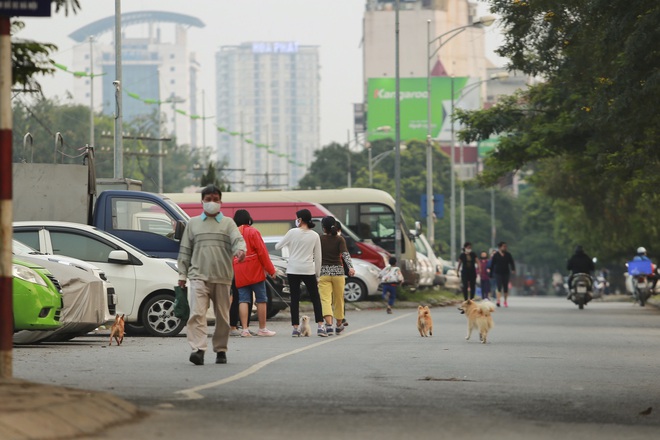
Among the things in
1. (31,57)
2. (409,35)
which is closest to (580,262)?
(31,57)

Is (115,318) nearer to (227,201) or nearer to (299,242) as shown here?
(299,242)

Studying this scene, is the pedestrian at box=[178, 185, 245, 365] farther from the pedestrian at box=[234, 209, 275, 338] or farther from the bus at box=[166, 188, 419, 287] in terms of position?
the bus at box=[166, 188, 419, 287]

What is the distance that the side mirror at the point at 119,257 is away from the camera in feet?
74.8

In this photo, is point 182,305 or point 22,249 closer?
point 182,305

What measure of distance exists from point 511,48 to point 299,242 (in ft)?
46.2

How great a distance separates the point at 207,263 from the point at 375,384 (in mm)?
3062

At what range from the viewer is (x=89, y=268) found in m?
21.6

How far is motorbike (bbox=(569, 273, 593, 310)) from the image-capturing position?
42.9 m

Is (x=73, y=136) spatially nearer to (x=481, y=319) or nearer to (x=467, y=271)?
(x=467, y=271)

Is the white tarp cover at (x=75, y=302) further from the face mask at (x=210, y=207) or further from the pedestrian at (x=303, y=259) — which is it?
the face mask at (x=210, y=207)

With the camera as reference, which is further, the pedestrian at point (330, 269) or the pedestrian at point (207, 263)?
the pedestrian at point (330, 269)

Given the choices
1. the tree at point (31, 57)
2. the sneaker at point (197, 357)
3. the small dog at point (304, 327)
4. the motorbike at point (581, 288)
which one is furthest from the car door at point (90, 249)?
the motorbike at point (581, 288)

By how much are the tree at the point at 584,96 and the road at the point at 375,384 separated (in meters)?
4.56

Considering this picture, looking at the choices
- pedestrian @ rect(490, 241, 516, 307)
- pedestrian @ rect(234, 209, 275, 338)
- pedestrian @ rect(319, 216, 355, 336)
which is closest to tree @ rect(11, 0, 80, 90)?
pedestrian @ rect(234, 209, 275, 338)
